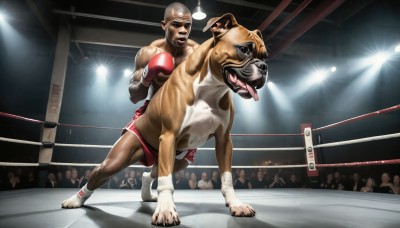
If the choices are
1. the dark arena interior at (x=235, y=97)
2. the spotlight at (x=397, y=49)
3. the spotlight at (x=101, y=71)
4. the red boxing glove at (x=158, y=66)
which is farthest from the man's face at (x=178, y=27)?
the spotlight at (x=101, y=71)

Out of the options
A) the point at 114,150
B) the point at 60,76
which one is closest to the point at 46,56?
the point at 60,76

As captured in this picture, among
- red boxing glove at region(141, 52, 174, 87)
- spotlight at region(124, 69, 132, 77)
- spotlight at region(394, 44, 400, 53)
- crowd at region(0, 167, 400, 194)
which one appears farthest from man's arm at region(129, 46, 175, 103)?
spotlight at region(394, 44, 400, 53)

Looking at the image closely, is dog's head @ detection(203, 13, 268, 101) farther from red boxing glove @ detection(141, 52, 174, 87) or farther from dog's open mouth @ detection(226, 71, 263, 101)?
red boxing glove @ detection(141, 52, 174, 87)

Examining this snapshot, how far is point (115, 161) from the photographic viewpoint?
159 cm

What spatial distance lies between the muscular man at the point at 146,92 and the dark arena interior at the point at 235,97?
1.99 m

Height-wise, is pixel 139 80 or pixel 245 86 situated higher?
pixel 139 80

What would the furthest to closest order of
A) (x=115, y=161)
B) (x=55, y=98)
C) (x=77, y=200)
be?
(x=55, y=98)
(x=77, y=200)
(x=115, y=161)

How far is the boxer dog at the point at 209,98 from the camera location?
51.7 inches

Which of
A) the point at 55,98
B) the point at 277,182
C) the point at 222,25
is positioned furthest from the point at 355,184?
the point at 55,98

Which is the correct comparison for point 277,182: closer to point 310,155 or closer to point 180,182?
point 180,182

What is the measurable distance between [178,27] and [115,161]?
1.14 metres

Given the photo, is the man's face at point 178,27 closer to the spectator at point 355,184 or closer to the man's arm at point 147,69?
the man's arm at point 147,69

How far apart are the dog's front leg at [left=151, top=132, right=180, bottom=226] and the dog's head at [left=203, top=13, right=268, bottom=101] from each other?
47 centimetres

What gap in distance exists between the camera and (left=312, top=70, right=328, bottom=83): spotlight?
8.30 m
